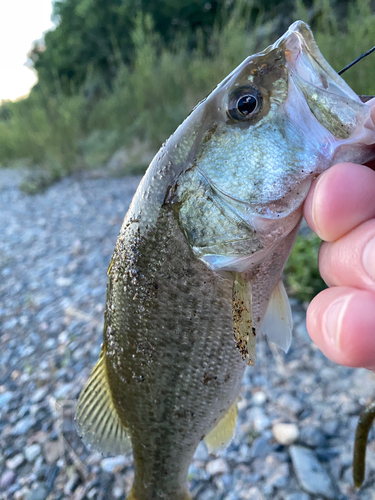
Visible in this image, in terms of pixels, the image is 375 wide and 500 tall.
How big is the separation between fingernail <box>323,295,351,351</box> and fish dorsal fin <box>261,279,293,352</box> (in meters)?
0.38

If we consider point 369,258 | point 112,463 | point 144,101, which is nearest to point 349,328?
point 369,258

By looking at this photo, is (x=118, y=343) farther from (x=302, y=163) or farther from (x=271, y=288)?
(x=302, y=163)

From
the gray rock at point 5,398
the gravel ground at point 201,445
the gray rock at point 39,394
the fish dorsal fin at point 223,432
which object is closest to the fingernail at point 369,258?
the fish dorsal fin at point 223,432

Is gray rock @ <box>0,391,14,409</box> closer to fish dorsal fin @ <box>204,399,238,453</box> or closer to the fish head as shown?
fish dorsal fin @ <box>204,399,238,453</box>

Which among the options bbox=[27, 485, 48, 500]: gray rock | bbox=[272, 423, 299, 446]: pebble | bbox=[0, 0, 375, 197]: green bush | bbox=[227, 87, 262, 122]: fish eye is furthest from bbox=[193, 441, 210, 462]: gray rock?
bbox=[0, 0, 375, 197]: green bush

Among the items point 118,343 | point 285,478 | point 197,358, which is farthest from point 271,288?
point 285,478

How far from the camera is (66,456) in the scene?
214 cm

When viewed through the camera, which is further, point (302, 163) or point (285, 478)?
point (285, 478)

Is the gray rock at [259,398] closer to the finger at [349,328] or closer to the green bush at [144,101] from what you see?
the finger at [349,328]

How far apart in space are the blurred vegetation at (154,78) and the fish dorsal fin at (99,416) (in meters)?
1.90

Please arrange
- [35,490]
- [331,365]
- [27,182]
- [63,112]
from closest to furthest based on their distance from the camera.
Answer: [35,490]
[331,365]
[63,112]
[27,182]

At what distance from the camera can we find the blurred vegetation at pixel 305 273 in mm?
2673

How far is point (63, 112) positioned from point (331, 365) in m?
9.38

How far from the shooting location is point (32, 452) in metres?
2.22
